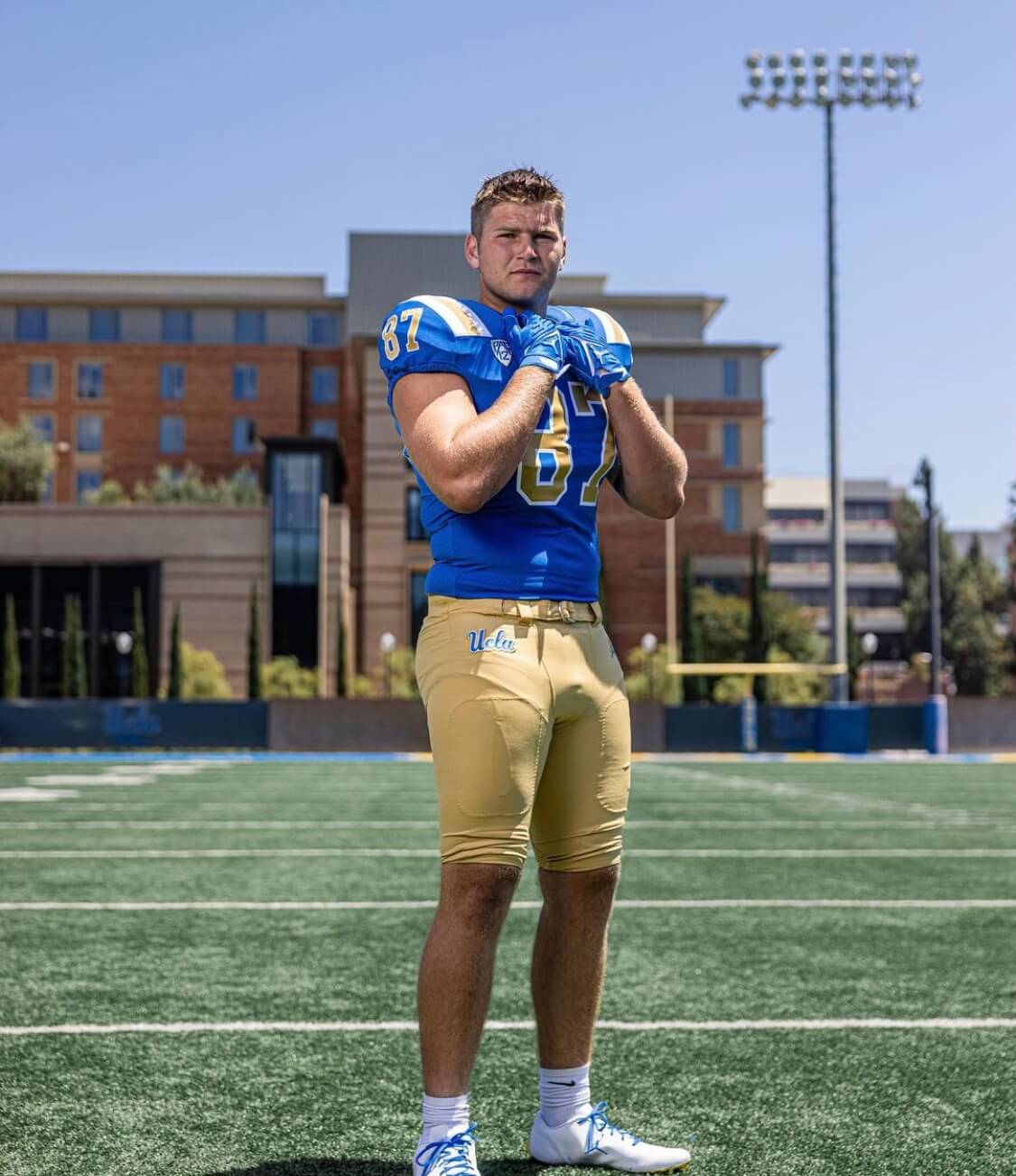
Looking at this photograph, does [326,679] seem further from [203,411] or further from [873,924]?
[873,924]

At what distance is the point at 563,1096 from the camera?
2854 millimetres

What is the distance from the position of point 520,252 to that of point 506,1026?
2350 mm

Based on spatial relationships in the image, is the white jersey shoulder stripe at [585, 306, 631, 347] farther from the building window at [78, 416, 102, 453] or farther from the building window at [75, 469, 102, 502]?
the building window at [75, 469, 102, 502]

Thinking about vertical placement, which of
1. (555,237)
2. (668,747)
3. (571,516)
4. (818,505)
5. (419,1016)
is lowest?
(668,747)

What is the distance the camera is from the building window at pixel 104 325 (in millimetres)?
58719

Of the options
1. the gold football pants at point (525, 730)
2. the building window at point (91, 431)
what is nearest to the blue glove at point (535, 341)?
the gold football pants at point (525, 730)

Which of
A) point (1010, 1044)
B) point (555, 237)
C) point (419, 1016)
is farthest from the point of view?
point (1010, 1044)

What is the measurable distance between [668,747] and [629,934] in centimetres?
2261

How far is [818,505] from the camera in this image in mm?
95312

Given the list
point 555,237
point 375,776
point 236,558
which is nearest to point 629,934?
point 555,237

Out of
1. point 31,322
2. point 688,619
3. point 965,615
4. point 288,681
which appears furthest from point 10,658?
point 965,615

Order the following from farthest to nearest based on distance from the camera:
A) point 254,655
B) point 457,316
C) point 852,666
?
point 852,666 < point 254,655 < point 457,316

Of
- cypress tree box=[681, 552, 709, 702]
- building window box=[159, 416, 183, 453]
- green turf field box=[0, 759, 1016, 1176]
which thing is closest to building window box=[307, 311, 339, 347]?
building window box=[159, 416, 183, 453]

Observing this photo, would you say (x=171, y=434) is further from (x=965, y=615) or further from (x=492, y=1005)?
(x=492, y=1005)
